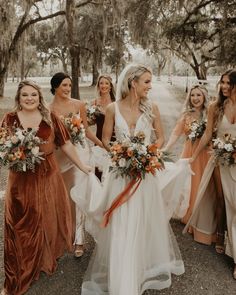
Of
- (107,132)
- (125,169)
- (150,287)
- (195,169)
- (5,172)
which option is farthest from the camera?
(5,172)

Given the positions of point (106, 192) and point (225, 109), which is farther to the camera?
point (225, 109)

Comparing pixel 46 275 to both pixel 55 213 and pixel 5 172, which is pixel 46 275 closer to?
pixel 55 213

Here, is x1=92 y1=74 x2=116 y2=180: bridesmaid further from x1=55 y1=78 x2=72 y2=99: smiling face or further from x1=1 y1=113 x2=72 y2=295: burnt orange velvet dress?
x1=1 y1=113 x2=72 y2=295: burnt orange velvet dress

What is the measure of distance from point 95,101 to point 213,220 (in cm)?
269

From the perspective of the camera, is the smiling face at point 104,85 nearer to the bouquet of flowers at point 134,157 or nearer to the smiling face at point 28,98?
the smiling face at point 28,98

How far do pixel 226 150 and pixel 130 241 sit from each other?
147 cm

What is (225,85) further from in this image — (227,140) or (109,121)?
(109,121)

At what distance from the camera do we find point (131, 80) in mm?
3641

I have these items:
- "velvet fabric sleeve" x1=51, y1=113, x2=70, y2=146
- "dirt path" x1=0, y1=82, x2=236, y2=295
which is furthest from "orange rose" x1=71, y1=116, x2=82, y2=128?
"dirt path" x1=0, y1=82, x2=236, y2=295

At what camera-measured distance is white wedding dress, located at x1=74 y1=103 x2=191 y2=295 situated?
3359 millimetres

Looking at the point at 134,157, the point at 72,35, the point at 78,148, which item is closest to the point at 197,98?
the point at 78,148

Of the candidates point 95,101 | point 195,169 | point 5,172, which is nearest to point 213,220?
point 195,169

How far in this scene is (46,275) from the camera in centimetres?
398

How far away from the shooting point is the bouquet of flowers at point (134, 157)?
3.37 m
